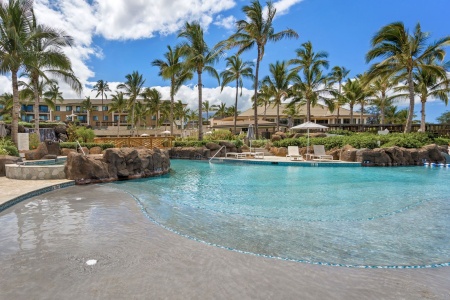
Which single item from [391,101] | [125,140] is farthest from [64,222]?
[391,101]

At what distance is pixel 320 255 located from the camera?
4.31 m

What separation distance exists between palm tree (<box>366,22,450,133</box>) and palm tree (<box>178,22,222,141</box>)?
40.3ft

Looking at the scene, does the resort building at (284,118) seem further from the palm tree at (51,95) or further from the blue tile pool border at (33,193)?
the blue tile pool border at (33,193)

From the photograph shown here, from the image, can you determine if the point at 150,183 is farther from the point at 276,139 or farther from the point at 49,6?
the point at 276,139

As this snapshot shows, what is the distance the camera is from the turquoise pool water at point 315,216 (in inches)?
177

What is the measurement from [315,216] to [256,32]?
22.9 m

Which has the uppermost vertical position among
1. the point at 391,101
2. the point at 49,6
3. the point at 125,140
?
the point at 49,6

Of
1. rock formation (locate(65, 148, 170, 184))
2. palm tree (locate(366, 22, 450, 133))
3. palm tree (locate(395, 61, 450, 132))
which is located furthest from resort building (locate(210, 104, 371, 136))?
rock formation (locate(65, 148, 170, 184))

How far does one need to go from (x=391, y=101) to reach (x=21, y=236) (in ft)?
104

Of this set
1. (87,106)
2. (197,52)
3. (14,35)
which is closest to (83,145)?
(14,35)

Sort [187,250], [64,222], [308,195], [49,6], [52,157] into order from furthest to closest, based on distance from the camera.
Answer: [52,157], [49,6], [308,195], [64,222], [187,250]

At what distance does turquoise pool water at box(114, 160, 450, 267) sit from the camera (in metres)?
4.49

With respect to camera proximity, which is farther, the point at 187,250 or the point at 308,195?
the point at 308,195

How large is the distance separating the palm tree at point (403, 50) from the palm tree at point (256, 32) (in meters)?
7.51
